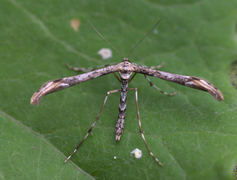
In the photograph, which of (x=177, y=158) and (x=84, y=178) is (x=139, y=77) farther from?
(x=84, y=178)

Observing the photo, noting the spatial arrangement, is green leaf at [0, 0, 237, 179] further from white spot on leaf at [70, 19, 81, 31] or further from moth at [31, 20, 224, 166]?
moth at [31, 20, 224, 166]

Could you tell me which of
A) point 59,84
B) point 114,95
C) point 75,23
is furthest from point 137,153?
→ point 75,23

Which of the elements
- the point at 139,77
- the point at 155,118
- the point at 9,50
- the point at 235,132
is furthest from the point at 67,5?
the point at 235,132

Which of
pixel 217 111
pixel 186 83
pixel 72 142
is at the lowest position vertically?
pixel 72 142

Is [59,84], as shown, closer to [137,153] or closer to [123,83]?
[123,83]

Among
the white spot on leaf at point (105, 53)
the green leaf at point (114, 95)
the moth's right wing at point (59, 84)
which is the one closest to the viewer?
the green leaf at point (114, 95)

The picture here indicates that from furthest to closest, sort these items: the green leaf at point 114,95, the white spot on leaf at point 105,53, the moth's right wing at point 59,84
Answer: the white spot on leaf at point 105,53
the moth's right wing at point 59,84
the green leaf at point 114,95

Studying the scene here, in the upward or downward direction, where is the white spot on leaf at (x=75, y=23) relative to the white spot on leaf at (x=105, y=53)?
upward

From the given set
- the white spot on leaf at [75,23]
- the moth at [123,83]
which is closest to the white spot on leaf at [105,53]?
the moth at [123,83]

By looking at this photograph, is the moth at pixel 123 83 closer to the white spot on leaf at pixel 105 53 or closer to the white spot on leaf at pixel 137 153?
the white spot on leaf at pixel 137 153
